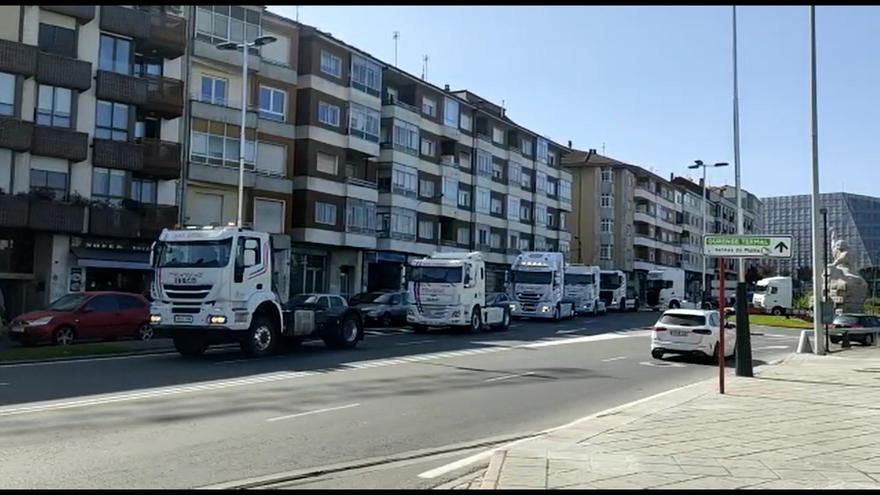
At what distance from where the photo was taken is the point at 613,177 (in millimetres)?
94125

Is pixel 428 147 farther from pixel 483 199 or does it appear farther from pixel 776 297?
pixel 776 297

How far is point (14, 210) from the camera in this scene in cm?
3111

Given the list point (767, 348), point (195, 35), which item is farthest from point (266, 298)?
point (195, 35)

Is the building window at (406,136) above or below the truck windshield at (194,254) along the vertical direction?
above

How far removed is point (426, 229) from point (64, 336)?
36.5 metres

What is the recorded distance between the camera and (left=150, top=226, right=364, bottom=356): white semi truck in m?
19.2

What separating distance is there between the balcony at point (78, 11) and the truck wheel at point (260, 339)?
19986mm

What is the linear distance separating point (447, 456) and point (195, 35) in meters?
34.8

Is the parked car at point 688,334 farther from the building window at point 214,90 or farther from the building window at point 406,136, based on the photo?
the building window at point 406,136

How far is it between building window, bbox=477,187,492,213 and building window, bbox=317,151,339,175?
19809mm

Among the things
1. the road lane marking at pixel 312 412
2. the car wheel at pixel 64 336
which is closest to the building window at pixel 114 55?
the car wheel at pixel 64 336

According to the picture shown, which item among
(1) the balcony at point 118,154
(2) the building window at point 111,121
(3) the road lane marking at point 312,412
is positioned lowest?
(3) the road lane marking at point 312,412

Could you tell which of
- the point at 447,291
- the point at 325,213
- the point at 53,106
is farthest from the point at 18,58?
the point at 447,291

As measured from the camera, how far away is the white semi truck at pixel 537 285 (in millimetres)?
41969
